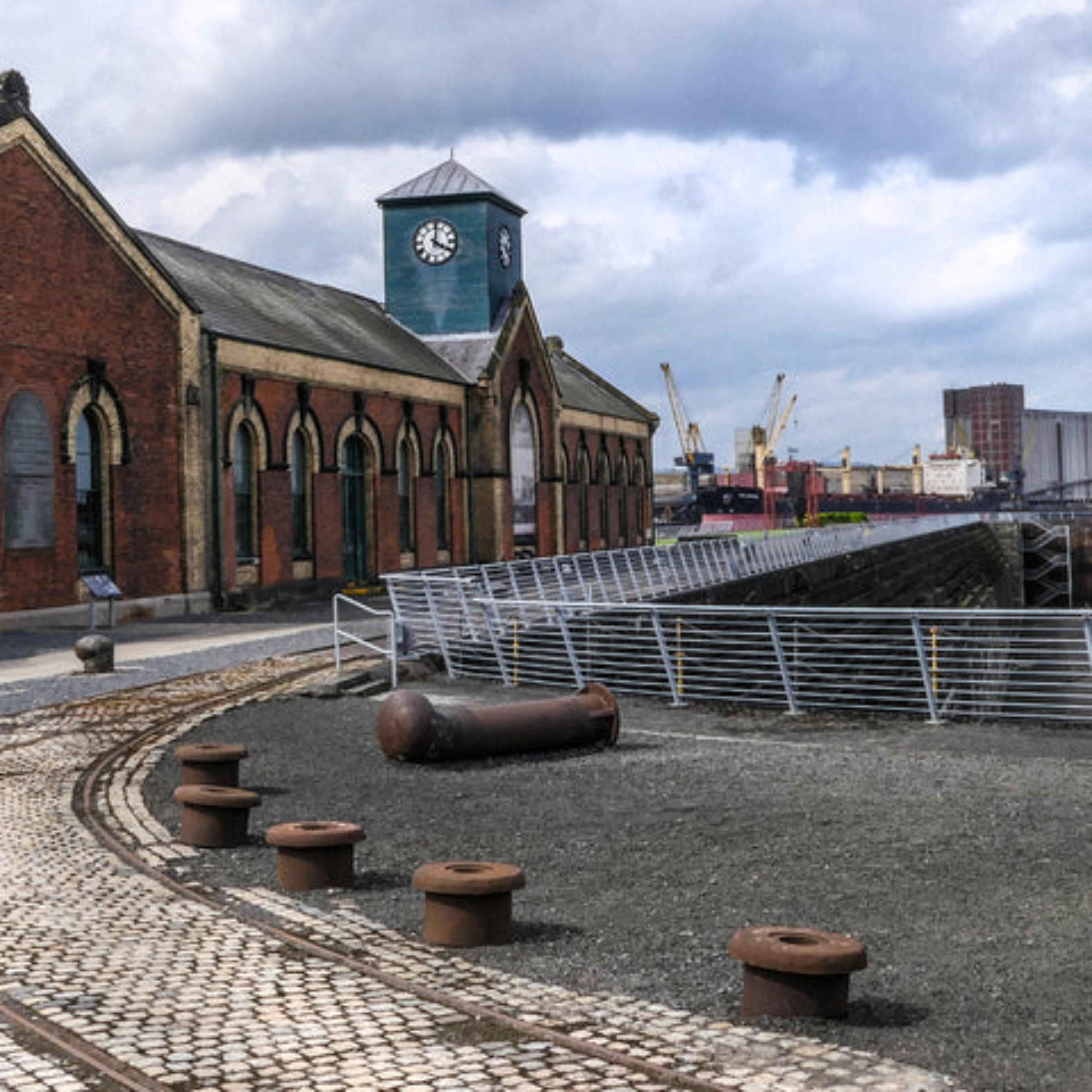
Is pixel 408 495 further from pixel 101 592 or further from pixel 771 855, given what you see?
pixel 771 855

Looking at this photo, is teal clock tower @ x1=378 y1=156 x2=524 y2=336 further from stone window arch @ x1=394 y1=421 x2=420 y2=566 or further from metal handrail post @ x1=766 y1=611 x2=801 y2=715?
metal handrail post @ x1=766 y1=611 x2=801 y2=715

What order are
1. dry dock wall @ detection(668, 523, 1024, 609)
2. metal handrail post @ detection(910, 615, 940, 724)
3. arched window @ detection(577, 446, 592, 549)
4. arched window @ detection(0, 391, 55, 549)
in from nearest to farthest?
1. metal handrail post @ detection(910, 615, 940, 724)
2. arched window @ detection(0, 391, 55, 549)
3. dry dock wall @ detection(668, 523, 1024, 609)
4. arched window @ detection(577, 446, 592, 549)

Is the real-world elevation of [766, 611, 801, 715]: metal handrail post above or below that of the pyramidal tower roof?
below

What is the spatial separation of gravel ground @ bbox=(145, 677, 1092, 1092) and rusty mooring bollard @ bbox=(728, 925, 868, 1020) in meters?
0.09

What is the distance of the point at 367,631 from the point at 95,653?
663cm

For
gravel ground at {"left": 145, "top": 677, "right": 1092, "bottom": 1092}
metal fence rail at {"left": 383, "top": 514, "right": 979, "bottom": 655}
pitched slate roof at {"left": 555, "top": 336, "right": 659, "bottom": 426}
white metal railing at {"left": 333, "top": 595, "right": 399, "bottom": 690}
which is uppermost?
pitched slate roof at {"left": 555, "top": 336, "right": 659, "bottom": 426}

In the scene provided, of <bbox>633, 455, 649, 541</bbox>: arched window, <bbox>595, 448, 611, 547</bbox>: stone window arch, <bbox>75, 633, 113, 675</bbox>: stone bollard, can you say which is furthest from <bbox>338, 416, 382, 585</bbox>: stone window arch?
<bbox>633, 455, 649, 541</bbox>: arched window

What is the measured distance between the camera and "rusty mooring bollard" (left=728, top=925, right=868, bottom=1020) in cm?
566

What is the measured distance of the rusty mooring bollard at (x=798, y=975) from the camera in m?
5.66

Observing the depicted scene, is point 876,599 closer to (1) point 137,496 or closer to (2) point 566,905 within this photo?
(1) point 137,496

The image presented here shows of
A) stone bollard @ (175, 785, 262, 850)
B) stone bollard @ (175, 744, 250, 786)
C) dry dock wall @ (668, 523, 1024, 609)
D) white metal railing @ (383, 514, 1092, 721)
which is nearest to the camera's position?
stone bollard @ (175, 785, 262, 850)

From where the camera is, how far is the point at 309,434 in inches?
1390

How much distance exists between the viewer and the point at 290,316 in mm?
38250

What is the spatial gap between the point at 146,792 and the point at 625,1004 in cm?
632
